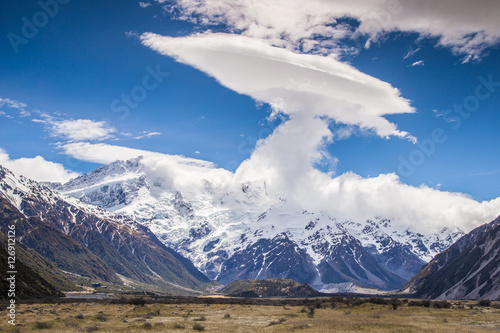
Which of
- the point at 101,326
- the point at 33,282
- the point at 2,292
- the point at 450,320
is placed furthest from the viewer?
the point at 33,282

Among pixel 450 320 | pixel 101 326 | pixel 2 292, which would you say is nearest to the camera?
pixel 101 326

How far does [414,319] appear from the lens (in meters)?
70.5

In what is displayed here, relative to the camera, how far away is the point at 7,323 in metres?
60.8

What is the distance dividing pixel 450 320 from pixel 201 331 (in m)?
44.1

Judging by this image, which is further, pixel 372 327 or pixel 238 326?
pixel 238 326

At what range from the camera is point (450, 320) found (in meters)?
69.6

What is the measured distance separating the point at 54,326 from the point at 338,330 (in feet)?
137

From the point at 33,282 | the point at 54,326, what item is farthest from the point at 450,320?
the point at 33,282

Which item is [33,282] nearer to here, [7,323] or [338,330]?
[7,323]

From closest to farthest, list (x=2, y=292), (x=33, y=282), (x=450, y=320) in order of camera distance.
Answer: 1. (x=450, y=320)
2. (x=2, y=292)
3. (x=33, y=282)

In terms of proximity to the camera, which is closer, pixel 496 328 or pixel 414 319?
pixel 496 328

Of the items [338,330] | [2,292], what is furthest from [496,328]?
[2,292]

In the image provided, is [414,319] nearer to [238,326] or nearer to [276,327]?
[276,327]

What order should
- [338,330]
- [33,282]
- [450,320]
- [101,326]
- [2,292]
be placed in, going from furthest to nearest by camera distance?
[33,282] < [2,292] < [450,320] < [101,326] < [338,330]
